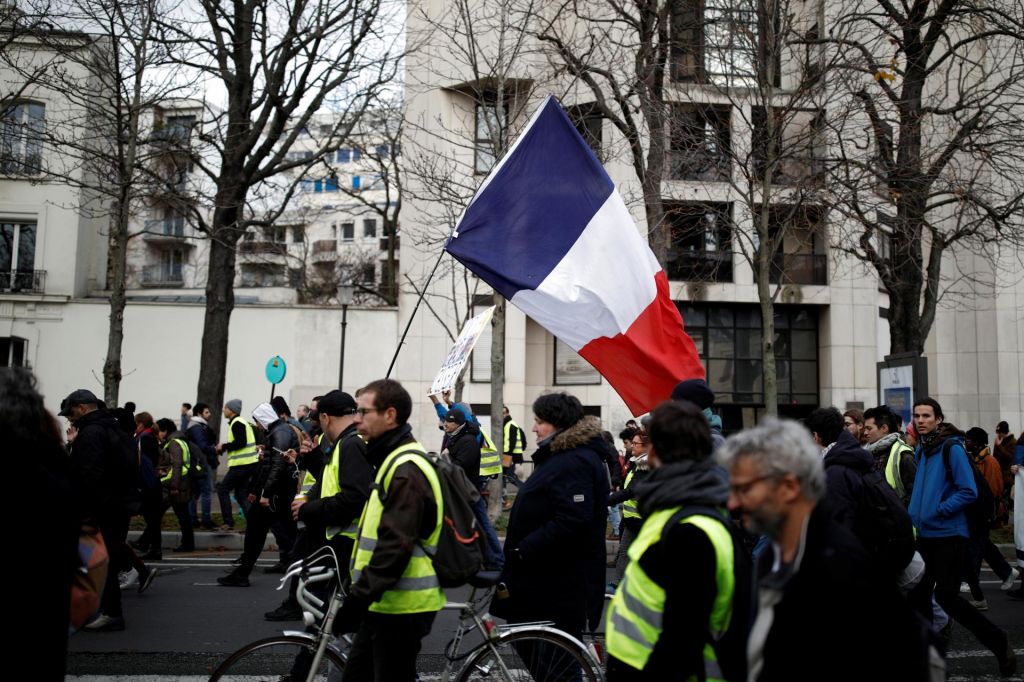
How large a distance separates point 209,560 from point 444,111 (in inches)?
716

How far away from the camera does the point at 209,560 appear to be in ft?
41.2

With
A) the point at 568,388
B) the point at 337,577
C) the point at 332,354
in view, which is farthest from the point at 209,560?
the point at 568,388

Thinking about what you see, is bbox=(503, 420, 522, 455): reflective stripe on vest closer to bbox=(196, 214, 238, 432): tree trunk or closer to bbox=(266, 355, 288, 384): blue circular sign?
bbox=(266, 355, 288, 384): blue circular sign

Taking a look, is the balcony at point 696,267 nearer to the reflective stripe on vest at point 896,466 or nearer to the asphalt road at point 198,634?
the asphalt road at point 198,634

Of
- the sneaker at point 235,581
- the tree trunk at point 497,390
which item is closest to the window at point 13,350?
the tree trunk at point 497,390

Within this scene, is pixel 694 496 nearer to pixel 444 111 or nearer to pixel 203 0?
pixel 203 0

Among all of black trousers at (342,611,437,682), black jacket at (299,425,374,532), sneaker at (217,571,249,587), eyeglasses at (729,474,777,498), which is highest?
eyeglasses at (729,474,777,498)

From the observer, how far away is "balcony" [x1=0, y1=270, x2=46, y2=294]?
2672cm

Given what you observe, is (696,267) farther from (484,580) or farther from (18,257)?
(484,580)

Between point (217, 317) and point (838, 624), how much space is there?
57.8 ft

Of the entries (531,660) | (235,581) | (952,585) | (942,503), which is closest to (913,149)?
(942,503)

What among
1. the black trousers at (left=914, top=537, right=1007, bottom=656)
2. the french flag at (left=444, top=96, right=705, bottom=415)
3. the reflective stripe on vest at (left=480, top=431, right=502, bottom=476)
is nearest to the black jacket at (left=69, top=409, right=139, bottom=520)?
the french flag at (left=444, top=96, right=705, bottom=415)

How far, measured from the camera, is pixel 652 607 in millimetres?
3156

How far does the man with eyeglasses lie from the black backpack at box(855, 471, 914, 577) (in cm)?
333
